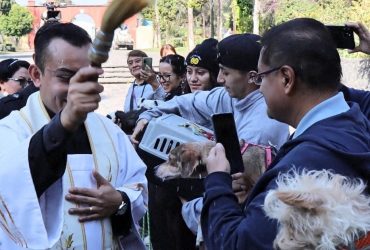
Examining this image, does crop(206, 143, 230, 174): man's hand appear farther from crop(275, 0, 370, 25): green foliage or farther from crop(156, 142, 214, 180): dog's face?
crop(275, 0, 370, 25): green foliage

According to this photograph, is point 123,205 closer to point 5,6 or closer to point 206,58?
point 206,58

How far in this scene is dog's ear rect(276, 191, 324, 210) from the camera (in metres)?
1.80

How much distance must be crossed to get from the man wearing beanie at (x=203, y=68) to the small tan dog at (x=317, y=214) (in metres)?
3.51

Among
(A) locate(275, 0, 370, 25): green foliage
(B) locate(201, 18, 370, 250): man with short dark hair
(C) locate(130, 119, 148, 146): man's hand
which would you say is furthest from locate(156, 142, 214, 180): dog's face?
(A) locate(275, 0, 370, 25): green foliage

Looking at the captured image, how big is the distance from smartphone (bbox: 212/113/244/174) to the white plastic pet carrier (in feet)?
2.00

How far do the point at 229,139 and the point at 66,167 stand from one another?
748mm

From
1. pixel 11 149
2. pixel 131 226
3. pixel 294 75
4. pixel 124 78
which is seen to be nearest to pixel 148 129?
pixel 131 226

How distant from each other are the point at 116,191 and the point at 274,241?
41.3 inches

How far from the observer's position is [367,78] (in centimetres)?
1867

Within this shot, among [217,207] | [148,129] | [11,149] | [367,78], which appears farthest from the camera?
[367,78]

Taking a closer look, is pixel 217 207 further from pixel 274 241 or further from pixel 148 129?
pixel 148 129

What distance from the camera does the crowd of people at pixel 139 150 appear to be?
212cm

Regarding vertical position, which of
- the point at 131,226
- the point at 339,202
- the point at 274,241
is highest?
the point at 339,202

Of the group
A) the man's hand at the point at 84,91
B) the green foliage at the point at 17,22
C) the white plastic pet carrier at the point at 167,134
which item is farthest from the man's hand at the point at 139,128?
the green foliage at the point at 17,22
